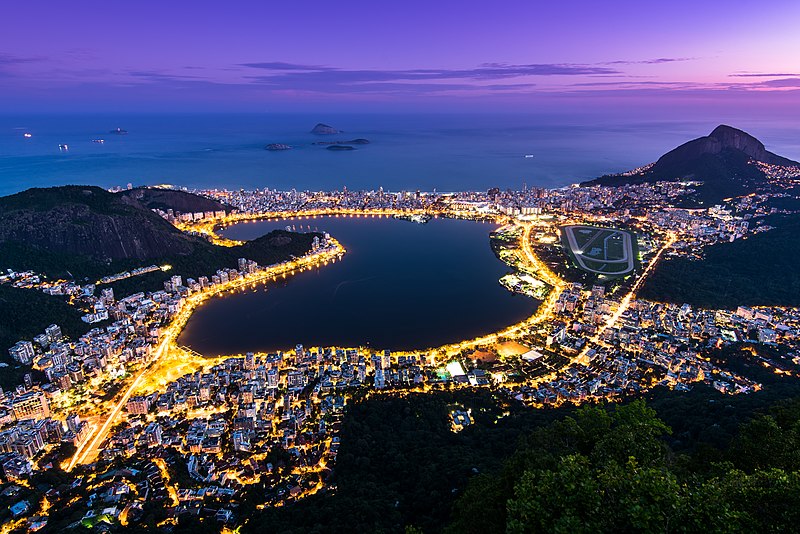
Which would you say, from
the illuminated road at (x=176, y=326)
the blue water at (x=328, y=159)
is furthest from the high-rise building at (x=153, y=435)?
the blue water at (x=328, y=159)

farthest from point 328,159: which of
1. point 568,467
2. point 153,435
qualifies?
point 568,467

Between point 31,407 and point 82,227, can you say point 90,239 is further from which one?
point 31,407

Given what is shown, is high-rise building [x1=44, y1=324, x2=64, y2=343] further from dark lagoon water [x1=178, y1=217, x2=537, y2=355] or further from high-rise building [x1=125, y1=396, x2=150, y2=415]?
high-rise building [x1=125, y1=396, x2=150, y2=415]

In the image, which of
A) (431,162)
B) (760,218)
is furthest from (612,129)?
(760,218)

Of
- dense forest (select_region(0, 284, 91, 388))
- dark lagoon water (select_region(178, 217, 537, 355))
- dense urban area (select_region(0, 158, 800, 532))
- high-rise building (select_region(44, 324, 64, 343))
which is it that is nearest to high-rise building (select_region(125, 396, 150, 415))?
dense urban area (select_region(0, 158, 800, 532))

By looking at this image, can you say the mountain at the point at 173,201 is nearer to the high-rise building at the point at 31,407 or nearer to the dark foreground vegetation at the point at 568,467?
the high-rise building at the point at 31,407

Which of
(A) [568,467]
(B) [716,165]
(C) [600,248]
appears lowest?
(C) [600,248]

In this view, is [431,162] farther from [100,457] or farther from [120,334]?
[100,457]
